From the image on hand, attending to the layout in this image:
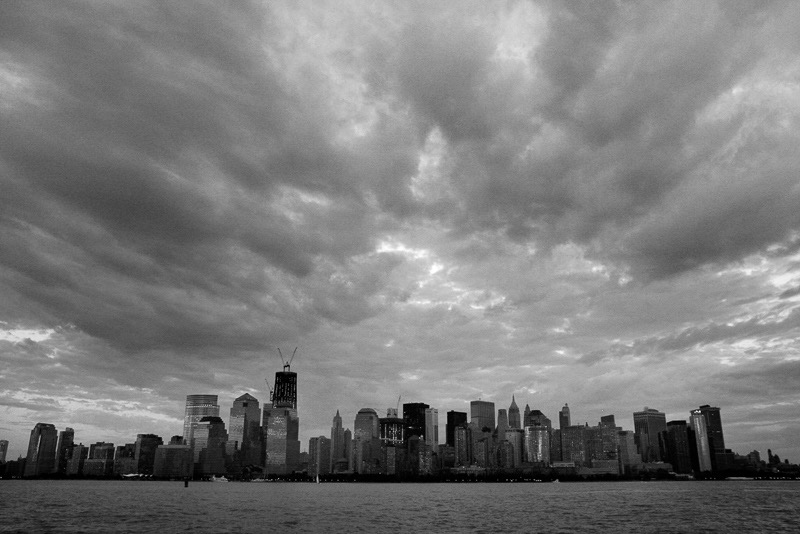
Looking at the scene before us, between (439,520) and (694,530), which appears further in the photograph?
(439,520)

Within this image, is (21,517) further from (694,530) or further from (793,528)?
(793,528)

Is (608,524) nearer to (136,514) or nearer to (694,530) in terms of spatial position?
(694,530)

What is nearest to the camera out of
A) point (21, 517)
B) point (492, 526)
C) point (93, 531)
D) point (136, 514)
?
point (93, 531)

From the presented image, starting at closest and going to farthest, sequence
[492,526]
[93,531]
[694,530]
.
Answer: [93,531] < [694,530] < [492,526]

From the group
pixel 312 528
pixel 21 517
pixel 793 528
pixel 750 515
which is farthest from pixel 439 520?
pixel 21 517

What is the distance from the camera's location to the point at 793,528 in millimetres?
101188

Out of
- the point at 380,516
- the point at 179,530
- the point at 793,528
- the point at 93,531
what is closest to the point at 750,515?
the point at 793,528

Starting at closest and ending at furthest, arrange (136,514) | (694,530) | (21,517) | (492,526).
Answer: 1. (694,530)
2. (492,526)
3. (21,517)
4. (136,514)

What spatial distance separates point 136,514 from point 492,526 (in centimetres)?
7438

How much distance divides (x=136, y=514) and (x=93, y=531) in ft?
126

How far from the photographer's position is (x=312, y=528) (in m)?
100

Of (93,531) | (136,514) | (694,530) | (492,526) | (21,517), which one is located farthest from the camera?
(136,514)

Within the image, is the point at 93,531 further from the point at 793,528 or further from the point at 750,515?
the point at 750,515

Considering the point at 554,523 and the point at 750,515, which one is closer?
the point at 554,523
